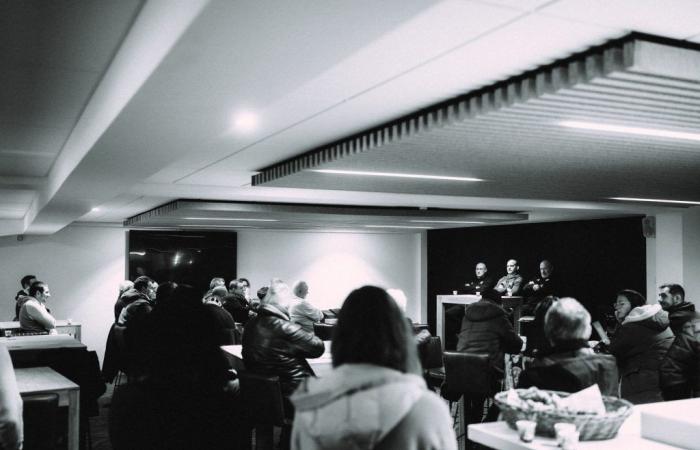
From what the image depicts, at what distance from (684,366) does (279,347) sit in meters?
2.67

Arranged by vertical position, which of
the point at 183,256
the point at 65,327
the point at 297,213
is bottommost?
the point at 65,327

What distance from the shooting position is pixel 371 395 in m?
1.66

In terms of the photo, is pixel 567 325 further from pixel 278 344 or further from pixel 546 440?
pixel 278 344

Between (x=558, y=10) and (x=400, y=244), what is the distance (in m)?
13.6

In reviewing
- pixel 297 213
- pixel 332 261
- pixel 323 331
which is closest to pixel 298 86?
pixel 297 213

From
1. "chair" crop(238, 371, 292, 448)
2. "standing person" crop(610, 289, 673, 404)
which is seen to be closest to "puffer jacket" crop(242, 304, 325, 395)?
"chair" crop(238, 371, 292, 448)

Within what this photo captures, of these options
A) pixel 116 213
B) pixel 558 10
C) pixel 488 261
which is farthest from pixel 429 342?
Answer: pixel 488 261

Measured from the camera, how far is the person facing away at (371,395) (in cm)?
164

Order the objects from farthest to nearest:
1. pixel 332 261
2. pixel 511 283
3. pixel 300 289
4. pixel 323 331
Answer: pixel 332 261
pixel 511 283
pixel 323 331
pixel 300 289

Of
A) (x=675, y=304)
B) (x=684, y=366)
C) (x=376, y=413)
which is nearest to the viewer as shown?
(x=376, y=413)

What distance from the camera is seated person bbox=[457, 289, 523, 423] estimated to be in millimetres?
5656

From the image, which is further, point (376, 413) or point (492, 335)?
point (492, 335)

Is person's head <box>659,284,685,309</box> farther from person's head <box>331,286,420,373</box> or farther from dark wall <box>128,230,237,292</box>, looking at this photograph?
dark wall <box>128,230,237,292</box>

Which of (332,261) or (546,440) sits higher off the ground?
(332,261)
